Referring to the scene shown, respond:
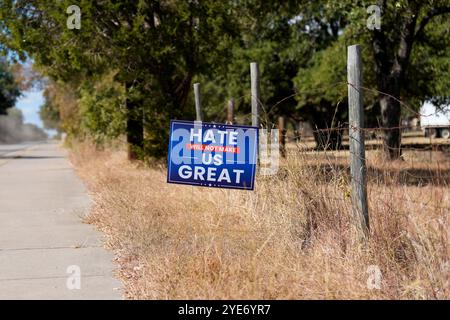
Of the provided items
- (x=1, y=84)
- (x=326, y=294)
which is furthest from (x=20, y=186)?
(x=1, y=84)

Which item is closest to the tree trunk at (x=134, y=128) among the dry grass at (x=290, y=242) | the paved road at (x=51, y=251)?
the paved road at (x=51, y=251)

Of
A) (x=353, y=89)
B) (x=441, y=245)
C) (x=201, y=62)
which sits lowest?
(x=441, y=245)

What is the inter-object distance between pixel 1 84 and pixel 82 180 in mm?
58022

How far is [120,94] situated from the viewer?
1731 cm

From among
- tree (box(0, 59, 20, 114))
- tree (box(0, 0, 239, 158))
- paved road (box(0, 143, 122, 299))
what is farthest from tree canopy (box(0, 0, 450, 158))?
tree (box(0, 59, 20, 114))

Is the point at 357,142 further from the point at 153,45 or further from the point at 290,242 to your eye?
the point at 153,45

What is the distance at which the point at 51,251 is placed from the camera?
24.7 ft

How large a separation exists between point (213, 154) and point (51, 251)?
240cm

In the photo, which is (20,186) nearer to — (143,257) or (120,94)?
(120,94)

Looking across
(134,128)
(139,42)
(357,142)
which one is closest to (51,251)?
(357,142)

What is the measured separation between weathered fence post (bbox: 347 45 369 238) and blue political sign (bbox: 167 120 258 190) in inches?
43.4

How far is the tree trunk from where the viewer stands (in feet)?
54.1

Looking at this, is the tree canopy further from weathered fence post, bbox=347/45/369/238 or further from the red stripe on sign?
weathered fence post, bbox=347/45/369/238
